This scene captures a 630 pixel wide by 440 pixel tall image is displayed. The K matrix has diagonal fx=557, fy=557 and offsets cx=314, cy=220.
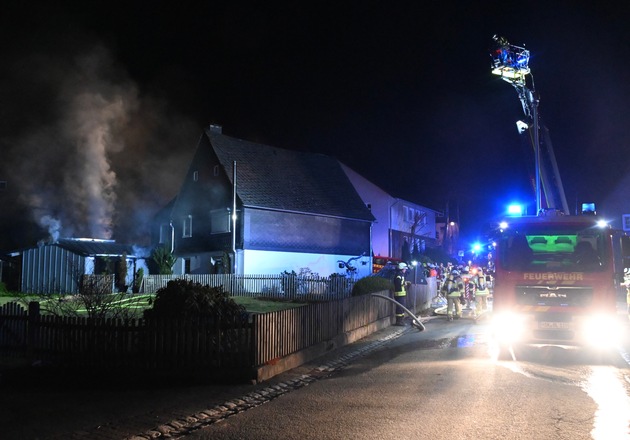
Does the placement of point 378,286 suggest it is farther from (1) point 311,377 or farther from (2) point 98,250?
(2) point 98,250

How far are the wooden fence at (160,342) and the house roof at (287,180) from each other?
21.6m

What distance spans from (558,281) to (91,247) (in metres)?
28.8

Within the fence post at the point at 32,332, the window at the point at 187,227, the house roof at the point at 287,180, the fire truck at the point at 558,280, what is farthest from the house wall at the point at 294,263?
the fire truck at the point at 558,280

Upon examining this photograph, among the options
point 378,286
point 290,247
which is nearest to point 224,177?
point 290,247

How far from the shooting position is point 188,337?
28.3 ft

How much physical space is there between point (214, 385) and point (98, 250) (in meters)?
26.9

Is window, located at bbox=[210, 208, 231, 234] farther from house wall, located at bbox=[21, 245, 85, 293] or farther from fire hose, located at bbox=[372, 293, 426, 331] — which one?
fire hose, located at bbox=[372, 293, 426, 331]

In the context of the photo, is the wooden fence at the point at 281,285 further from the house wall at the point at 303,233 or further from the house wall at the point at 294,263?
the house wall at the point at 303,233

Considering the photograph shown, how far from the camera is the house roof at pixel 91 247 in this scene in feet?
104

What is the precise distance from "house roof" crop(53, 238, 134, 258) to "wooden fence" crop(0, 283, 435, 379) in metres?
22.7

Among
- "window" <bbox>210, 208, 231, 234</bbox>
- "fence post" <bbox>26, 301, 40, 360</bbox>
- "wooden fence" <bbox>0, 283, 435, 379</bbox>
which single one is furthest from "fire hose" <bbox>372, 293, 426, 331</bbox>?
"window" <bbox>210, 208, 231, 234</bbox>

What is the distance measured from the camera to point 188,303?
9.41m

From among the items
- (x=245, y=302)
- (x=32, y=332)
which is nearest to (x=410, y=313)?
(x=32, y=332)

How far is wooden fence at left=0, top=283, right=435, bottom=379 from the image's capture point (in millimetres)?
8578
